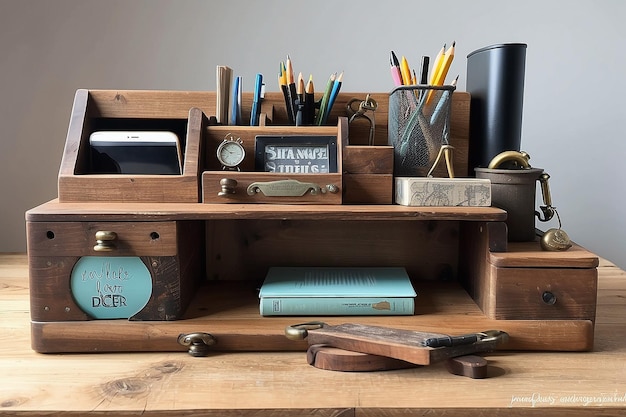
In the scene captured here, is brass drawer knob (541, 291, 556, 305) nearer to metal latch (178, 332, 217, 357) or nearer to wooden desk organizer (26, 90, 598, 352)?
wooden desk organizer (26, 90, 598, 352)

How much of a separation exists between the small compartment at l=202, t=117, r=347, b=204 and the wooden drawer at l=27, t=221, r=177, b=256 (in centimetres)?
9

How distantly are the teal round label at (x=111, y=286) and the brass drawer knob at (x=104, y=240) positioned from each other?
0.02m

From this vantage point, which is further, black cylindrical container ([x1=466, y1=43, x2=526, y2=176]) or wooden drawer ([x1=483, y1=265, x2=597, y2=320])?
black cylindrical container ([x1=466, y1=43, x2=526, y2=176])

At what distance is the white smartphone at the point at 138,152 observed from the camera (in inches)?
34.1

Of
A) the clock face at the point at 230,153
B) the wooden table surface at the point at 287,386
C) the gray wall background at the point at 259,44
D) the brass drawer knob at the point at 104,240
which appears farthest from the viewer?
the gray wall background at the point at 259,44

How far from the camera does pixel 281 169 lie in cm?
86

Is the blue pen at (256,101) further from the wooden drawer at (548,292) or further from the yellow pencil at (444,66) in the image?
the wooden drawer at (548,292)

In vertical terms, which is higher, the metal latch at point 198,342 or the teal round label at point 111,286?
the teal round label at point 111,286

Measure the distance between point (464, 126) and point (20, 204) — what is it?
0.96m

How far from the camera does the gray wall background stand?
1.20m

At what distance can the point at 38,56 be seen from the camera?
1.21 m

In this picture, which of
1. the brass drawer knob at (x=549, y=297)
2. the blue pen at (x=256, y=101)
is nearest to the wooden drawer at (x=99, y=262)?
the blue pen at (x=256, y=101)

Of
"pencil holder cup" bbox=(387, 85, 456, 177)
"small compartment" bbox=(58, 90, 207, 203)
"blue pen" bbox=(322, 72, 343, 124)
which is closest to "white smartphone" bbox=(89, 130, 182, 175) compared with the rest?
"small compartment" bbox=(58, 90, 207, 203)

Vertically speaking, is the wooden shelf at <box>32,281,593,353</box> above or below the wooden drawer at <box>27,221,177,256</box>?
below
